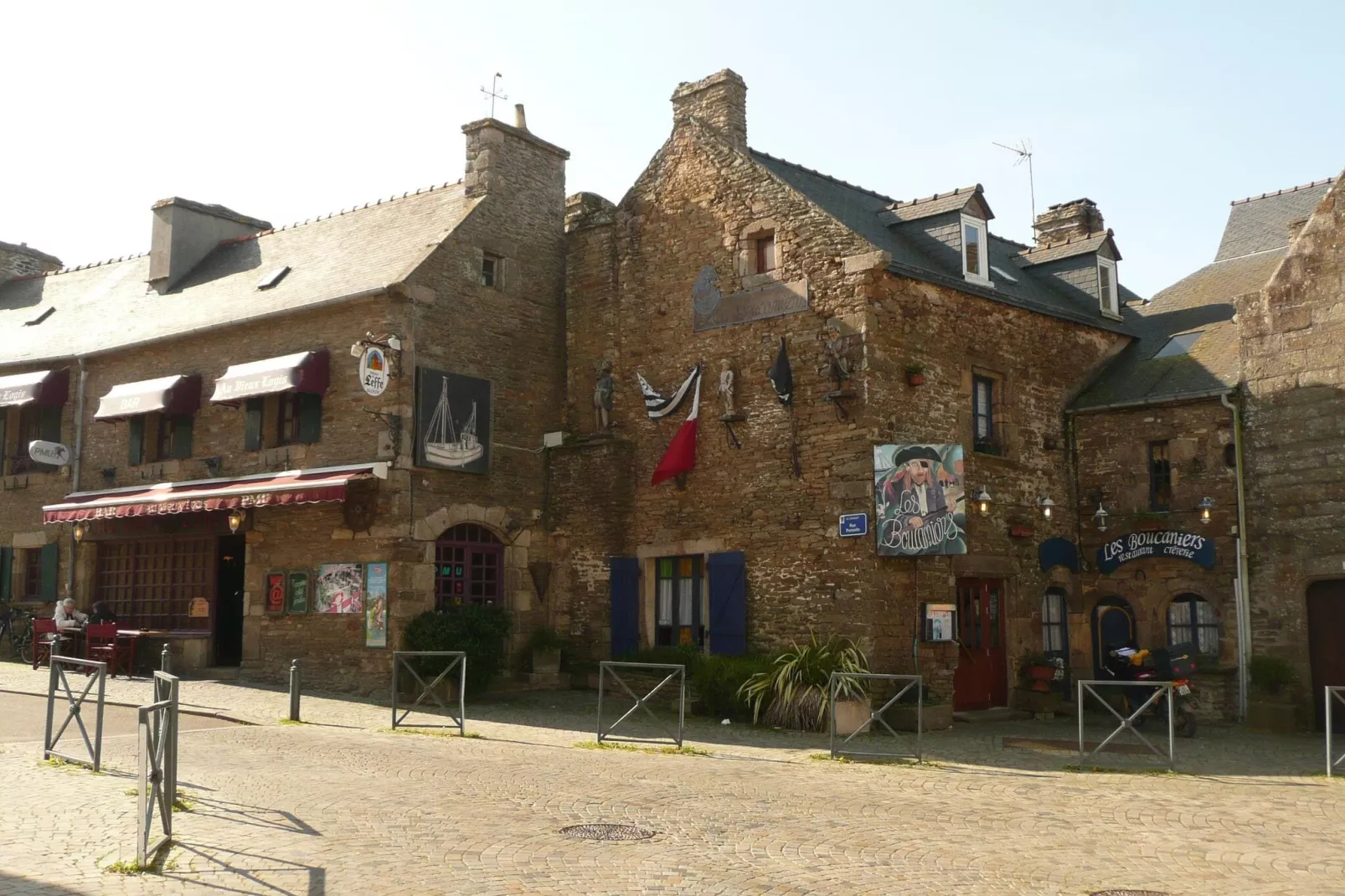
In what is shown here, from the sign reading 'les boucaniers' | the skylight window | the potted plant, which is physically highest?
the skylight window

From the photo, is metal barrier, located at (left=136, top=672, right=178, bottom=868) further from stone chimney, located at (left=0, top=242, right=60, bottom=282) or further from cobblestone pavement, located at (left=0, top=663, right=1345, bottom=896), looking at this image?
stone chimney, located at (left=0, top=242, right=60, bottom=282)

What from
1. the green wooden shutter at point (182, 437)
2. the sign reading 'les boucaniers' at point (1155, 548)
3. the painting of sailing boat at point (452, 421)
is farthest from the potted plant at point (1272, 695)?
the green wooden shutter at point (182, 437)

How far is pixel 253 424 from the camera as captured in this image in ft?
59.6

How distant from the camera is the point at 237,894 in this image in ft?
21.2

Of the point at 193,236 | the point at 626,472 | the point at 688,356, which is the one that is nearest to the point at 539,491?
the point at 626,472

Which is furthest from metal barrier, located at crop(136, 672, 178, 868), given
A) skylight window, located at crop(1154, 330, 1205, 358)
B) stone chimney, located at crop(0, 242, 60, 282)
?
stone chimney, located at crop(0, 242, 60, 282)

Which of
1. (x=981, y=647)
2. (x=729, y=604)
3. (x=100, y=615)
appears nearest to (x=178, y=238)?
(x=100, y=615)

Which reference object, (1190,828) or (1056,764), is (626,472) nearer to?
(1056,764)

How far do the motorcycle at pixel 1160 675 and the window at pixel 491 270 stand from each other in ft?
33.3

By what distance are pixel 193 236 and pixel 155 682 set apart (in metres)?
15.7

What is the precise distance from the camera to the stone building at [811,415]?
49.7 feet

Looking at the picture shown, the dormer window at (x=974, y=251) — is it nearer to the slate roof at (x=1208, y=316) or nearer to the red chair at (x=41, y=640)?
the slate roof at (x=1208, y=316)

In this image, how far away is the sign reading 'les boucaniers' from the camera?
1623 centimetres

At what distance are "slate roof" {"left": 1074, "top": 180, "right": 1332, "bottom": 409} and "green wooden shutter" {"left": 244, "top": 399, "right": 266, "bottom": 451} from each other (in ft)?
39.6
